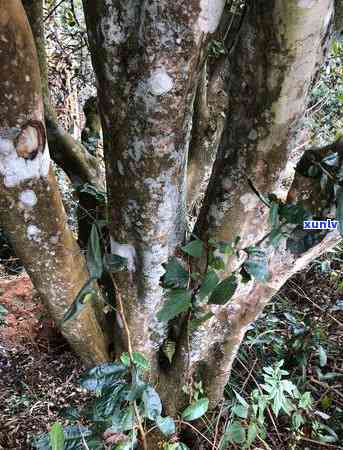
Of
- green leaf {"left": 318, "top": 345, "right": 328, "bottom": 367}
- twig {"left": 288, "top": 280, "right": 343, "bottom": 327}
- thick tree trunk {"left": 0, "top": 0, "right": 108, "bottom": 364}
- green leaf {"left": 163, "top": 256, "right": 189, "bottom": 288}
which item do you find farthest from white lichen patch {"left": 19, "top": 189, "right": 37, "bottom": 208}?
twig {"left": 288, "top": 280, "right": 343, "bottom": 327}

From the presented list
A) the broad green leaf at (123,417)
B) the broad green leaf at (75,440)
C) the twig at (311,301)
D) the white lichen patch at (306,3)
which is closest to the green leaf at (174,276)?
the broad green leaf at (123,417)

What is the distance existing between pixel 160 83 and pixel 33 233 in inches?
17.6

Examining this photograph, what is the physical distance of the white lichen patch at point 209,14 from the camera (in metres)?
0.60

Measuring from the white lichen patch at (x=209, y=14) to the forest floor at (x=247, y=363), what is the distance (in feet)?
3.62

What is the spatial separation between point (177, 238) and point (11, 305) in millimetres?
1455

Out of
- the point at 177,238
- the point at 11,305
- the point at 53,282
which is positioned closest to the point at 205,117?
the point at 177,238

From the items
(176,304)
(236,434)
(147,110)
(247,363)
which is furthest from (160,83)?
(247,363)

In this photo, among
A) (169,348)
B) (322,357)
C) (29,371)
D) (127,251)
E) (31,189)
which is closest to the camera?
(31,189)

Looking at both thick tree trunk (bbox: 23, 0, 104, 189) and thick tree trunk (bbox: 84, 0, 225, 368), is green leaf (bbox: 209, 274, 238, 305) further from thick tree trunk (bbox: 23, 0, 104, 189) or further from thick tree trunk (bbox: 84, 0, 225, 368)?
thick tree trunk (bbox: 23, 0, 104, 189)

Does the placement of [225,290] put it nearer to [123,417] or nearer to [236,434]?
[123,417]

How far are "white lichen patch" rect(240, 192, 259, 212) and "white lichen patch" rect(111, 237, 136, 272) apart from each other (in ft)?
0.94

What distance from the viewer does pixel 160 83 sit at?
2.13ft

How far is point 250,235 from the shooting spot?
88 cm

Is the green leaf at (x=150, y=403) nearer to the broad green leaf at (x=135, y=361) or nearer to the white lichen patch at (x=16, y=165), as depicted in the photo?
the broad green leaf at (x=135, y=361)
